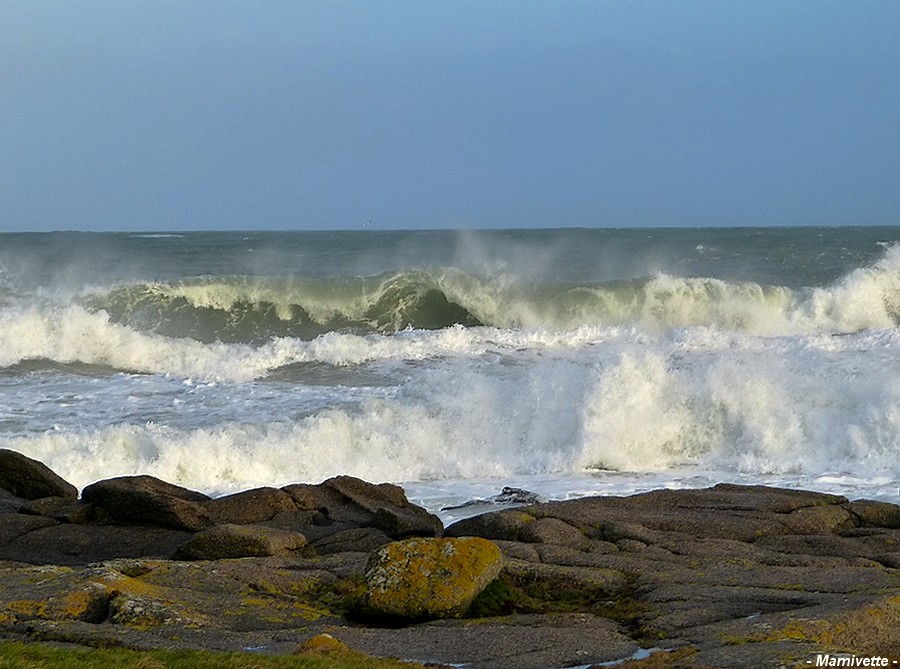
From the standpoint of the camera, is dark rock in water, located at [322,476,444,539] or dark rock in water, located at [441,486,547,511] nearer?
dark rock in water, located at [322,476,444,539]

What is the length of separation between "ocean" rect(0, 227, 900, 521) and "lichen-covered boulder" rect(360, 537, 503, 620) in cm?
678

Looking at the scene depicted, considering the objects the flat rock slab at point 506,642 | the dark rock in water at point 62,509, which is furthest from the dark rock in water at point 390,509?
the flat rock slab at point 506,642

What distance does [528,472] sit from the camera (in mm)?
18328

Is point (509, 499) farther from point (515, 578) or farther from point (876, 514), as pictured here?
point (515, 578)

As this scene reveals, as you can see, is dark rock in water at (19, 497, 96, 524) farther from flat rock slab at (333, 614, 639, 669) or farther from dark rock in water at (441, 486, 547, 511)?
flat rock slab at (333, 614, 639, 669)

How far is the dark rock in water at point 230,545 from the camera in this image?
10461 millimetres

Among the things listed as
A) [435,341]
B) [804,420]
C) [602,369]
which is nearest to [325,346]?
[435,341]

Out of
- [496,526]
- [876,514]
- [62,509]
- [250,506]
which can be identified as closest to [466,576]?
[496,526]

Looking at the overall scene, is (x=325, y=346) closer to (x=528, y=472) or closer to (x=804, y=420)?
(x=528, y=472)

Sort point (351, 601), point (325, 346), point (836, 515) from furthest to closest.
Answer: point (325, 346) < point (836, 515) < point (351, 601)

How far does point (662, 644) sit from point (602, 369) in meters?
14.3

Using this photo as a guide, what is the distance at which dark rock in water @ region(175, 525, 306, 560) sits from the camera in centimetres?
1046

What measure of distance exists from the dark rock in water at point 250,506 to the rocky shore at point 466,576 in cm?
2

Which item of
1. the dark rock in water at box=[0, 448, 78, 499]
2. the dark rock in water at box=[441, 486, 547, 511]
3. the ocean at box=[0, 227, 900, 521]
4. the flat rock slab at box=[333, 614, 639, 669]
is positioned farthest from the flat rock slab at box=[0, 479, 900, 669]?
the ocean at box=[0, 227, 900, 521]
